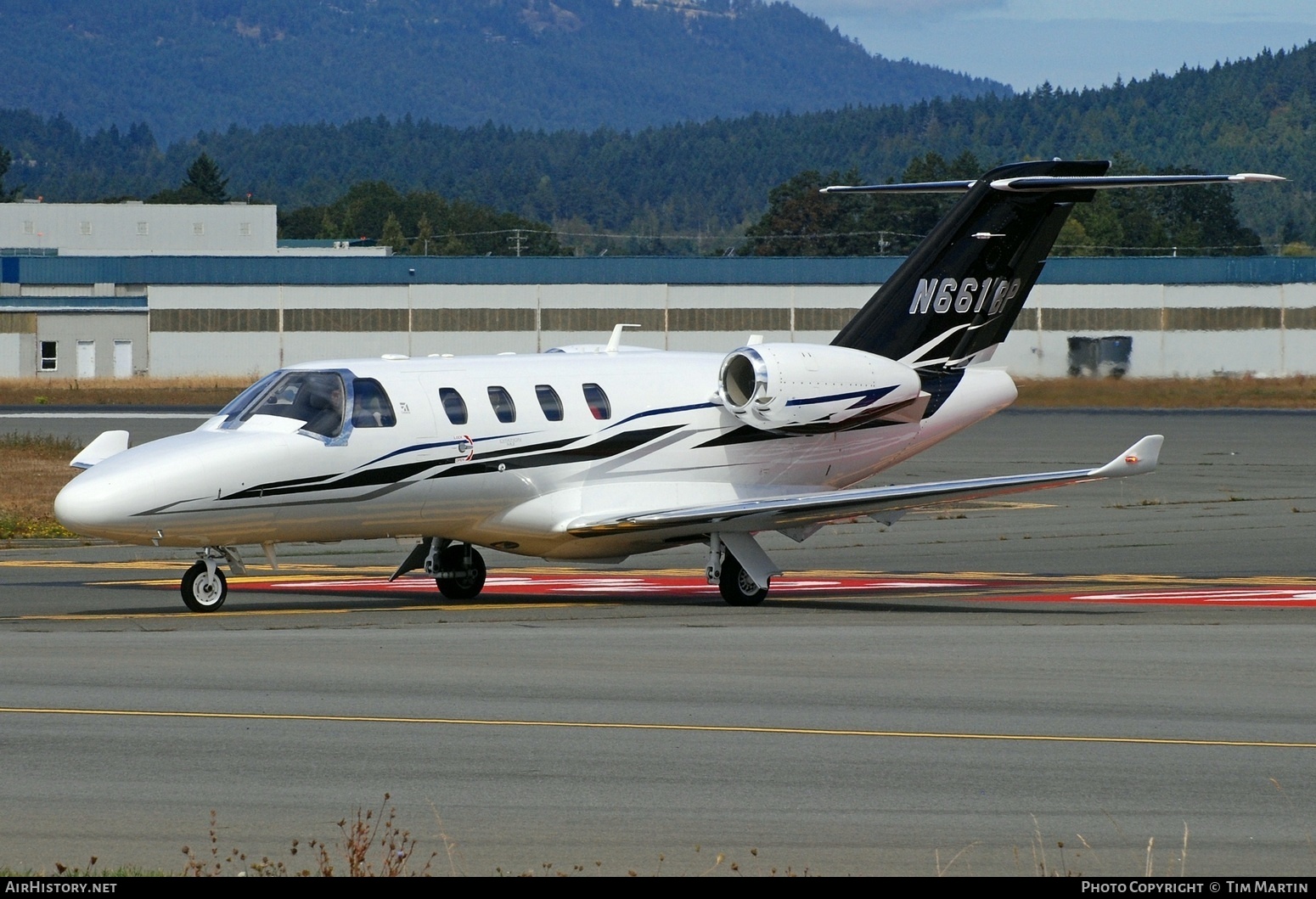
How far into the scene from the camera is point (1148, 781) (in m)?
10.7

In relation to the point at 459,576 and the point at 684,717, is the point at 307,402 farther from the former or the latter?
the point at 684,717

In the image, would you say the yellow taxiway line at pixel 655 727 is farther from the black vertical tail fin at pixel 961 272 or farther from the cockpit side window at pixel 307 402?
the black vertical tail fin at pixel 961 272

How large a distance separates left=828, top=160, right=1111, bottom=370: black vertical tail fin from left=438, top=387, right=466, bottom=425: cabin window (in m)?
5.73

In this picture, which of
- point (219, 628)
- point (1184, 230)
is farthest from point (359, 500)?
point (1184, 230)

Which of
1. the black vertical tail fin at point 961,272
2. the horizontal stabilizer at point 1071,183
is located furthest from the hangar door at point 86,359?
Answer: the black vertical tail fin at point 961,272

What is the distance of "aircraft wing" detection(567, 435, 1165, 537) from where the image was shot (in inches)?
783

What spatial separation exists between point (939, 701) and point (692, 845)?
4.96 meters

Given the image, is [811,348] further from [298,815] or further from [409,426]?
[298,815]

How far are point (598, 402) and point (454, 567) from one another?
267 cm

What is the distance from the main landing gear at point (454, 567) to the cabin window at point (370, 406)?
206 cm

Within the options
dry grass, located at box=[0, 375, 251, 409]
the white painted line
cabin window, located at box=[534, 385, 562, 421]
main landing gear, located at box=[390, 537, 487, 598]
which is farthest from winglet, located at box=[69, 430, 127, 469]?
dry grass, located at box=[0, 375, 251, 409]

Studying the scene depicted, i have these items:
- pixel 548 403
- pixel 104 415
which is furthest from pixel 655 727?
pixel 104 415

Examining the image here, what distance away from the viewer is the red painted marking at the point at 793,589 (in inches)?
830

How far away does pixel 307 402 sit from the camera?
1955 cm
